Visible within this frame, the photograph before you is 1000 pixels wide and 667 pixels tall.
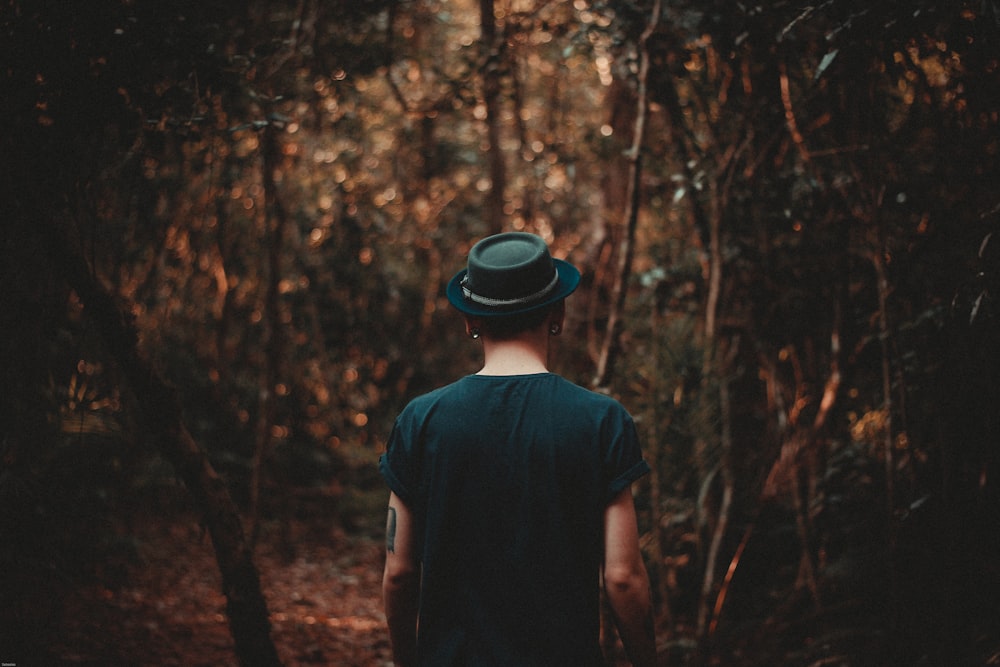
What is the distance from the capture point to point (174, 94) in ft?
12.5

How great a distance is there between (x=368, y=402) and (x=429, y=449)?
9.05 metres

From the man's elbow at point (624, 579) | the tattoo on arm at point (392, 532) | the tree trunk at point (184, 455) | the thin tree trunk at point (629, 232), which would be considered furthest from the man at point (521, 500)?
the thin tree trunk at point (629, 232)

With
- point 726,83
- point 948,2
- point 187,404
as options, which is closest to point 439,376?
point 187,404

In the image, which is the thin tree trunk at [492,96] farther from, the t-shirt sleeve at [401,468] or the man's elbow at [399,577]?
the man's elbow at [399,577]

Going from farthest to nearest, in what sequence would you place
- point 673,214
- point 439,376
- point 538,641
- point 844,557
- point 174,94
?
point 439,376 → point 673,214 → point 844,557 → point 174,94 → point 538,641

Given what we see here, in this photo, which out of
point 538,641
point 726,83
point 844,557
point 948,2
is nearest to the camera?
point 538,641

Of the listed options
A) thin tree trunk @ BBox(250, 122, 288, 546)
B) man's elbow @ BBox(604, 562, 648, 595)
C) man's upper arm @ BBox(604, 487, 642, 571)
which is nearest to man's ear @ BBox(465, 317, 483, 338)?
man's upper arm @ BBox(604, 487, 642, 571)

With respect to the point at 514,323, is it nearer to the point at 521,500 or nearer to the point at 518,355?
the point at 518,355

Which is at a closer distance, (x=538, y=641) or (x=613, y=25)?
(x=538, y=641)

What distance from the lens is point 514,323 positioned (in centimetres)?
206

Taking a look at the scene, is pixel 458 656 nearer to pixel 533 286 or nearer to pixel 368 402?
pixel 533 286

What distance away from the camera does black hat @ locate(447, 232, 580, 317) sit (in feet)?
6.68

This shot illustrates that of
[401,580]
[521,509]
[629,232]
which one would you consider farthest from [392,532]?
[629,232]

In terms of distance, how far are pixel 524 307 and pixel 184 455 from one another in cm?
233
